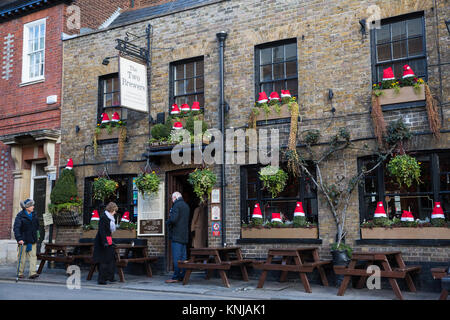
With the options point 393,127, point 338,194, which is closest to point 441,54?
point 393,127

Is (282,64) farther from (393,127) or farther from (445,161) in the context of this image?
(445,161)

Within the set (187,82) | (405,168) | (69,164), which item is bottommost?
(405,168)

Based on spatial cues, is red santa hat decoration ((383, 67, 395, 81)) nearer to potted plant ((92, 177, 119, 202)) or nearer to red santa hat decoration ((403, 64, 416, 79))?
red santa hat decoration ((403, 64, 416, 79))

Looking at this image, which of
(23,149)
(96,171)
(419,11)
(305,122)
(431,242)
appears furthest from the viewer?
(23,149)

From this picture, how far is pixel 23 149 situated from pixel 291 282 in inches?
381

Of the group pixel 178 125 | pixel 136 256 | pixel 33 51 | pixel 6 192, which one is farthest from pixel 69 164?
pixel 33 51

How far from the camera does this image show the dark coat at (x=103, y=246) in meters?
10.7

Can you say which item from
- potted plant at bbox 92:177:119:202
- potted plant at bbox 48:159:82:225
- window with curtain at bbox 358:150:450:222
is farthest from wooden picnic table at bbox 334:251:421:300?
potted plant at bbox 48:159:82:225

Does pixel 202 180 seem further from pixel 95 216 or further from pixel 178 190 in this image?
pixel 95 216

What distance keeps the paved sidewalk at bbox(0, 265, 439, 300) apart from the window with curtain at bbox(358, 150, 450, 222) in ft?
5.32

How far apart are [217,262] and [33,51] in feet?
33.7

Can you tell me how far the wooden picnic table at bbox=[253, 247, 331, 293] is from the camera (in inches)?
367

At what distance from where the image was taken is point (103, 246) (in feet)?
35.3

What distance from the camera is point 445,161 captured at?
9.88 m
